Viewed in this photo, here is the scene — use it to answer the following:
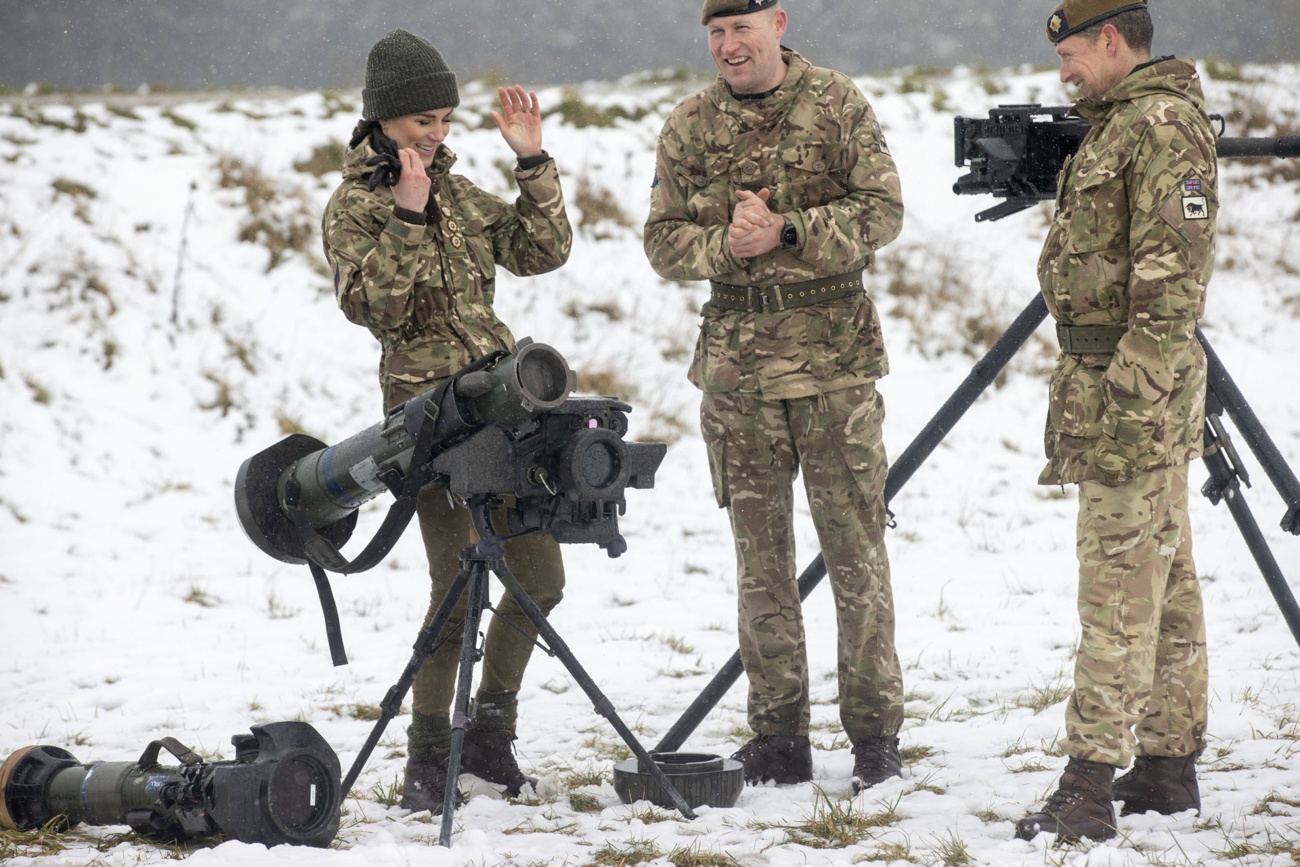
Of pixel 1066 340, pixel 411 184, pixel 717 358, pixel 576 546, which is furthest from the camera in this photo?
pixel 576 546

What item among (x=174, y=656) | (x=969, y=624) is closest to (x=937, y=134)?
(x=969, y=624)

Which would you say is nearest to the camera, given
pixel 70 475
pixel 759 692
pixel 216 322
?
pixel 759 692

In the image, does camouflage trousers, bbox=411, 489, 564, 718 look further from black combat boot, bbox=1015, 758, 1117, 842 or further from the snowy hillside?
black combat boot, bbox=1015, 758, 1117, 842

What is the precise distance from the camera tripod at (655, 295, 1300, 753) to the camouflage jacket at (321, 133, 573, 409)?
1276 millimetres

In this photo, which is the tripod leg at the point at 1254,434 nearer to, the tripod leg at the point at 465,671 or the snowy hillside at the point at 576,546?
the snowy hillside at the point at 576,546

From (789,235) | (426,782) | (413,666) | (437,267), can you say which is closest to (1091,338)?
(789,235)

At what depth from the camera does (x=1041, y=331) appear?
10.7 m

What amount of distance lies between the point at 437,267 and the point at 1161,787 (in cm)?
250

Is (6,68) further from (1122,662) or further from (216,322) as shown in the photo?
(1122,662)

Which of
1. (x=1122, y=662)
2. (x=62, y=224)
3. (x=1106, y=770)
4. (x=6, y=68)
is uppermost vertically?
(x=6, y=68)

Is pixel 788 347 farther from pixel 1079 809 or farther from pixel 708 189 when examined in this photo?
pixel 1079 809

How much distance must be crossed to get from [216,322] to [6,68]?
14.1ft

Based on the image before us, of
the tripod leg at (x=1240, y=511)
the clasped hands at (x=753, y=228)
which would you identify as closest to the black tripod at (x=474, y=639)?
the clasped hands at (x=753, y=228)

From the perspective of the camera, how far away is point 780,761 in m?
3.95
